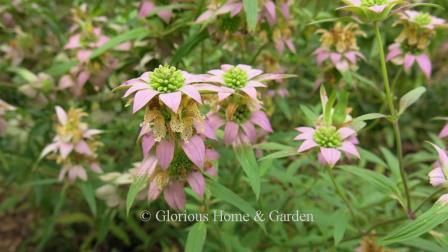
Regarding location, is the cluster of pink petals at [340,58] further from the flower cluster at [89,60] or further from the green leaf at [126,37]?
the flower cluster at [89,60]

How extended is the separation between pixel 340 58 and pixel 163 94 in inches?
38.1

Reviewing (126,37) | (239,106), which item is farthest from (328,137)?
(126,37)

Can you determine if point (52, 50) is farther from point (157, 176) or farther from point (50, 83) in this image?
point (157, 176)

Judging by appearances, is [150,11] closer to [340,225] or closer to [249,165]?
[249,165]

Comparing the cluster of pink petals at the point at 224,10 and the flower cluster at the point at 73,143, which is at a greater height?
the cluster of pink petals at the point at 224,10

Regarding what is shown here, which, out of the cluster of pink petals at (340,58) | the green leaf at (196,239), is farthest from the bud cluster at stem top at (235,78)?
the cluster of pink petals at (340,58)

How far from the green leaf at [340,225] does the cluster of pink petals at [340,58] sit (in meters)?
0.55

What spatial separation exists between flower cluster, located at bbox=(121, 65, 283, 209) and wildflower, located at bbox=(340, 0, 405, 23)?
27 cm

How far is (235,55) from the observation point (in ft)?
7.19

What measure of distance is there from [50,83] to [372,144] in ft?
6.94

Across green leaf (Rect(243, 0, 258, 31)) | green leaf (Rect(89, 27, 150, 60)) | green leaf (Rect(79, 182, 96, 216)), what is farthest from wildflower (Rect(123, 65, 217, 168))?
green leaf (Rect(79, 182, 96, 216))

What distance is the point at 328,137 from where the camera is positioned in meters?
1.27

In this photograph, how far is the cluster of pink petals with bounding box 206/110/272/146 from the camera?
4.14 ft

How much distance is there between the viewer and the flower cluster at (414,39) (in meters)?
1.59
